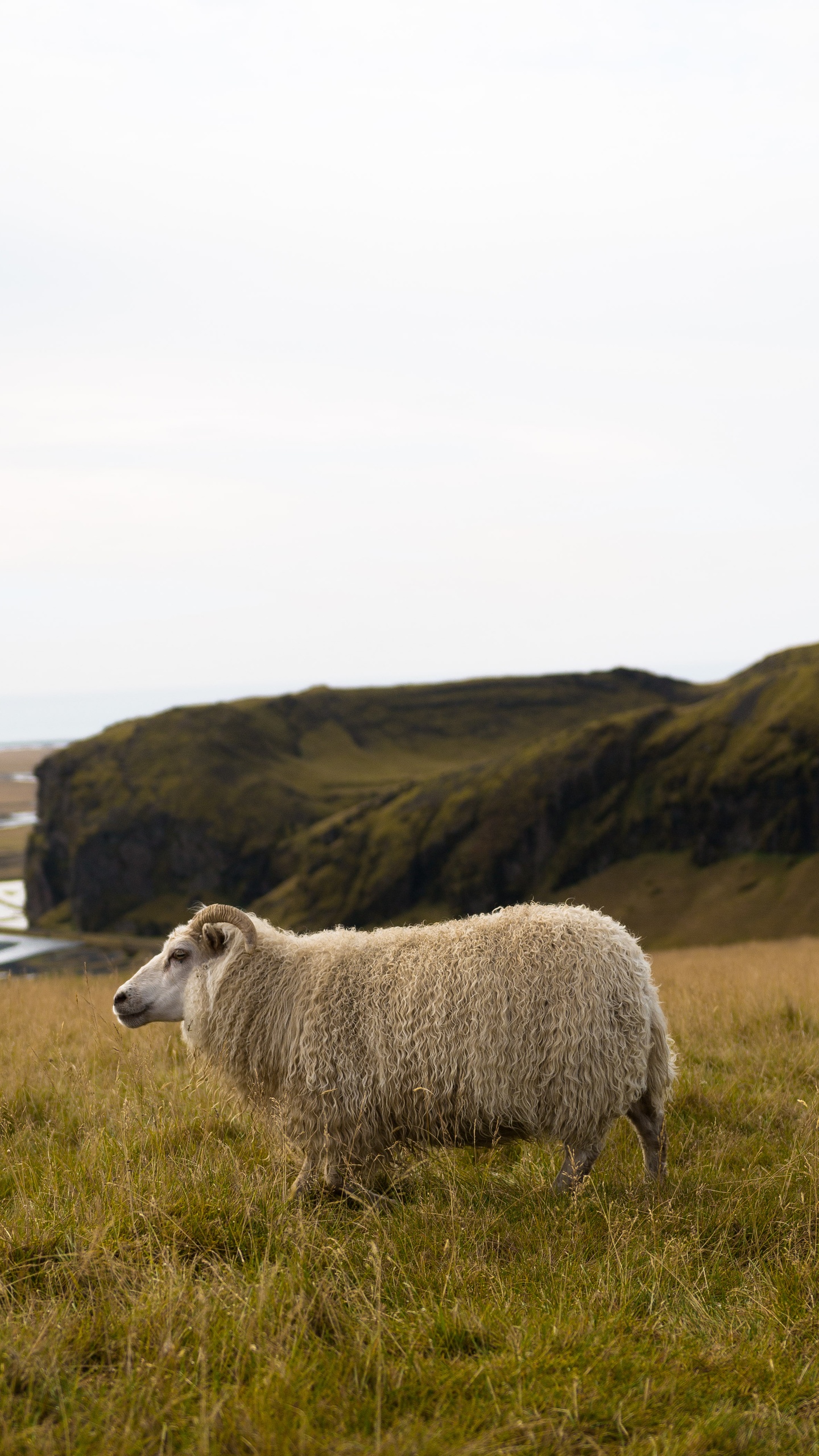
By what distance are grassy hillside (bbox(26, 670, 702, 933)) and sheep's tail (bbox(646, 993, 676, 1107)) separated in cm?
10418

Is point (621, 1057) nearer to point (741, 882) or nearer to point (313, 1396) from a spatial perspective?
point (313, 1396)

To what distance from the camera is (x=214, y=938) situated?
7590 millimetres

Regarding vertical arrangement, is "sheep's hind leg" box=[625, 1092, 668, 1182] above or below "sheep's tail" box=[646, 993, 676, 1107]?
below

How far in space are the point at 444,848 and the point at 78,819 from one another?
59.9 meters


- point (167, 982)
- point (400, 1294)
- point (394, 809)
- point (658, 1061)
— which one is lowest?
point (394, 809)

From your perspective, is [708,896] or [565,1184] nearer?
[565,1184]

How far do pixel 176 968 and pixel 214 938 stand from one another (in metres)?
0.40

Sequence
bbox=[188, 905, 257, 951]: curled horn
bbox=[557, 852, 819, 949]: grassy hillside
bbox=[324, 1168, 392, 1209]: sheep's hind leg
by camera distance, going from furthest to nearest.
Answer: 1. bbox=[557, 852, 819, 949]: grassy hillside
2. bbox=[188, 905, 257, 951]: curled horn
3. bbox=[324, 1168, 392, 1209]: sheep's hind leg

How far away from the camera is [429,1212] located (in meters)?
5.45

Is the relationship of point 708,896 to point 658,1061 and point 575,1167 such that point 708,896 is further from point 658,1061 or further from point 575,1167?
point 575,1167

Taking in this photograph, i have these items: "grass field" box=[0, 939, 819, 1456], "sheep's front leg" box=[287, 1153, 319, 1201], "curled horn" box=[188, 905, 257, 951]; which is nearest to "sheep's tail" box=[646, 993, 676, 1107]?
"grass field" box=[0, 939, 819, 1456]

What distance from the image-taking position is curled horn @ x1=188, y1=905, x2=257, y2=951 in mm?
7426

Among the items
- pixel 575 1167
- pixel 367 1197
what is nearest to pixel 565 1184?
pixel 575 1167

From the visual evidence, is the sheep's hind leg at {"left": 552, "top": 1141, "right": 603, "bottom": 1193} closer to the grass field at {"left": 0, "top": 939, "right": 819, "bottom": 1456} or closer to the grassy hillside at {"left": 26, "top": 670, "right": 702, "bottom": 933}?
the grass field at {"left": 0, "top": 939, "right": 819, "bottom": 1456}
